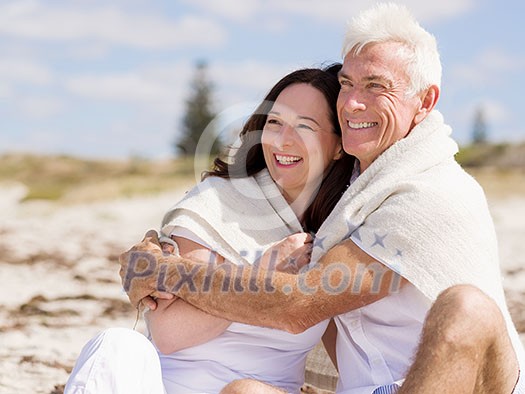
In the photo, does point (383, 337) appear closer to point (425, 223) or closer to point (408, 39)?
point (425, 223)

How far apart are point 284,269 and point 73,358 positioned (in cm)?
246

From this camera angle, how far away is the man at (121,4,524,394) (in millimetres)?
2713

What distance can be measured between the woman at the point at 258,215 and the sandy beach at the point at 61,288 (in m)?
1.45

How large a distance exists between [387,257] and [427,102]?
2.28 ft

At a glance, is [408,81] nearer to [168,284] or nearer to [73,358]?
[168,284]

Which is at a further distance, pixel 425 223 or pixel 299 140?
pixel 299 140

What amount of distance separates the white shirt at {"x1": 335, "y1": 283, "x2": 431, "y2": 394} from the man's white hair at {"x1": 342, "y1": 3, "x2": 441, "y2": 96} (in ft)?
2.68

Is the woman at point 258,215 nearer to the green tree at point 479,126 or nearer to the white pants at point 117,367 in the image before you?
the white pants at point 117,367

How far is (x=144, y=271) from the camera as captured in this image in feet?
10.3

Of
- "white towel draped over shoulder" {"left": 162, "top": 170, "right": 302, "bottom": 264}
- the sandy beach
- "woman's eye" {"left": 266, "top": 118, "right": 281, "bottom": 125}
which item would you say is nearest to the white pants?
"white towel draped over shoulder" {"left": 162, "top": 170, "right": 302, "bottom": 264}

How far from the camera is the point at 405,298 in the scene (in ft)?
9.36

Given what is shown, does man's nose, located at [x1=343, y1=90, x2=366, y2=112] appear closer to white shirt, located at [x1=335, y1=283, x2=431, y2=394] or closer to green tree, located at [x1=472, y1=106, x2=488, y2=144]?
white shirt, located at [x1=335, y1=283, x2=431, y2=394]

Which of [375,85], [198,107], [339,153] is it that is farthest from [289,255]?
[198,107]

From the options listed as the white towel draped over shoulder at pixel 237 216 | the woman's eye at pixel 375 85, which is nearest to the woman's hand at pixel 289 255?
the white towel draped over shoulder at pixel 237 216
